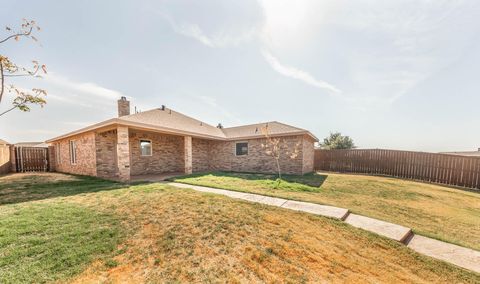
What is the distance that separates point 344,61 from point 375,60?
4.53 feet

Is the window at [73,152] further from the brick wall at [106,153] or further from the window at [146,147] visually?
the window at [146,147]

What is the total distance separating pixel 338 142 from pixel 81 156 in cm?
2429

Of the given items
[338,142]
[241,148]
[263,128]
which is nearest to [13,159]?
[241,148]

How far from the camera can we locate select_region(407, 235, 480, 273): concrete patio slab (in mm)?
2994

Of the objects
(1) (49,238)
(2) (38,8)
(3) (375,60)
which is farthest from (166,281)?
(3) (375,60)

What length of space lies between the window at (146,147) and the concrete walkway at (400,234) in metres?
9.22

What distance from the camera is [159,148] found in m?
12.1

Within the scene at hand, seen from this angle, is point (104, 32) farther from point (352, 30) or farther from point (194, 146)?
point (352, 30)

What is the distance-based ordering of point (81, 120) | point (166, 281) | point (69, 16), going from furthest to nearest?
point (81, 120), point (69, 16), point (166, 281)

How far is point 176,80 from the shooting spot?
36.0 ft

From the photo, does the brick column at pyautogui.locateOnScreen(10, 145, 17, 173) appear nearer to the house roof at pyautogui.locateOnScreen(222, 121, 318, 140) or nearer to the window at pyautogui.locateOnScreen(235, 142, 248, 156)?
the house roof at pyautogui.locateOnScreen(222, 121, 318, 140)

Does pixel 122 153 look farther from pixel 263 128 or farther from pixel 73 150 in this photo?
pixel 263 128

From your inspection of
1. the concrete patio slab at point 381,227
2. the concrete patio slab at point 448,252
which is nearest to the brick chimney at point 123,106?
the concrete patio slab at point 381,227

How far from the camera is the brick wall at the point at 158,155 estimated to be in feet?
36.1
